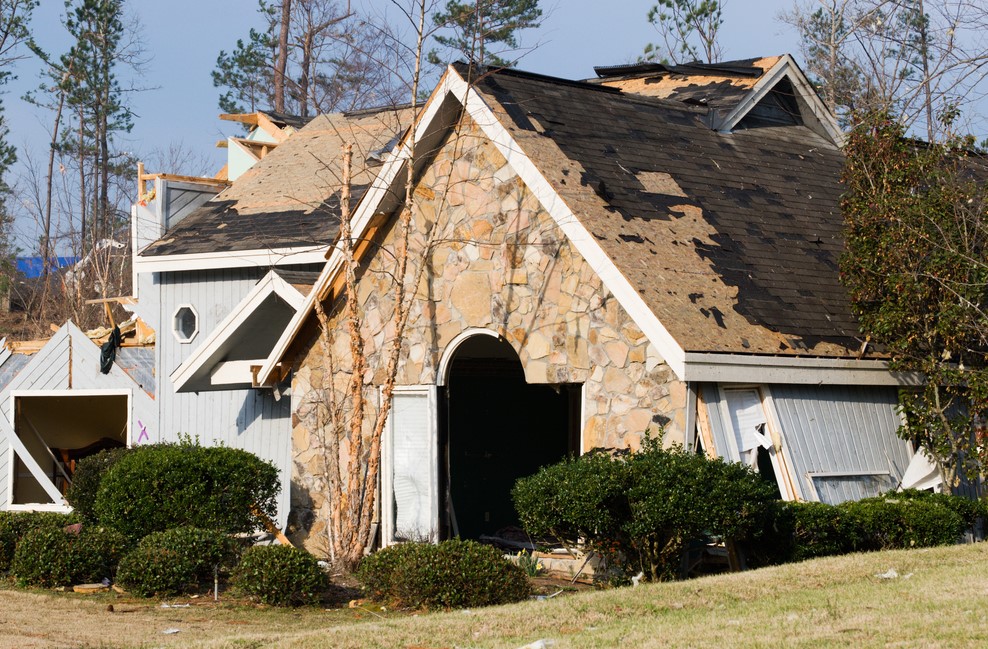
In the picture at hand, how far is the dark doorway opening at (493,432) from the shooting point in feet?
65.7

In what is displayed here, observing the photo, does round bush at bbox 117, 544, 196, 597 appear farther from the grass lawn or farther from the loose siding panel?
the loose siding panel

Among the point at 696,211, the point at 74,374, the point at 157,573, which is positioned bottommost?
the point at 157,573

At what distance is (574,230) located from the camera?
1454cm

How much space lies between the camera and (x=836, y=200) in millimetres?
18562

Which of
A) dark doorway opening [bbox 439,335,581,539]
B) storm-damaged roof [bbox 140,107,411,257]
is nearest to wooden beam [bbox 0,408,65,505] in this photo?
storm-damaged roof [bbox 140,107,411,257]

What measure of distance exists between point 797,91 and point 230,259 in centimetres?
1012

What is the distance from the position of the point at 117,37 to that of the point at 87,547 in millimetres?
33459

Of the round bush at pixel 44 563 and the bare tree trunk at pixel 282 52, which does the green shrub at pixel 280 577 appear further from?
the bare tree trunk at pixel 282 52

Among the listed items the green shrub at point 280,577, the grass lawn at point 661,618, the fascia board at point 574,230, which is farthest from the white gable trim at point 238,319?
the grass lawn at point 661,618

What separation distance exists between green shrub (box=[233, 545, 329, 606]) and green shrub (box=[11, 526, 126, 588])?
2303mm

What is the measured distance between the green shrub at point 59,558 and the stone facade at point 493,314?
3.31 meters

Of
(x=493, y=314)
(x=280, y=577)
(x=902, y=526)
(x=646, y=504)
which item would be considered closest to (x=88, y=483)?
(x=280, y=577)

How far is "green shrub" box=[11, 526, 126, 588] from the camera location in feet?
46.4

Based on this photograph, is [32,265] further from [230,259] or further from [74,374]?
[230,259]
